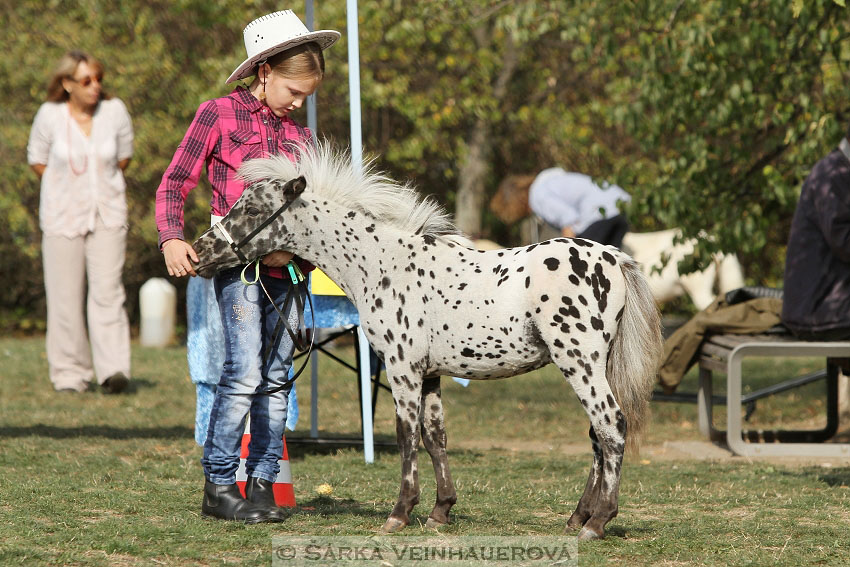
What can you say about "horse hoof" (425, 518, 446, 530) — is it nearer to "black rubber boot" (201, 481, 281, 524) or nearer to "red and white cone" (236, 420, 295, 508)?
"black rubber boot" (201, 481, 281, 524)

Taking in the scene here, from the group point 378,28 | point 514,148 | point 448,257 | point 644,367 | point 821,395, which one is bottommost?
point 821,395

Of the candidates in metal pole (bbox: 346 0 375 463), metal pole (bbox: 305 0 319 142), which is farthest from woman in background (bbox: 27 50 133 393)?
metal pole (bbox: 346 0 375 463)

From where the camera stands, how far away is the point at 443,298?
15.4 ft

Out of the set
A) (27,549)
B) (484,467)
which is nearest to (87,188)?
(484,467)

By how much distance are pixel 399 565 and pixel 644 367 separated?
1.31 m

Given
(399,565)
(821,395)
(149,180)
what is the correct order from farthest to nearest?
1. (149,180)
2. (821,395)
3. (399,565)

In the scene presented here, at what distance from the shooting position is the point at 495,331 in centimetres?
459

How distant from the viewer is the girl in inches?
196

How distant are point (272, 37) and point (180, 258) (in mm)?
1035

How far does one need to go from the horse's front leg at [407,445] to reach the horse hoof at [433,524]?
0.12 metres

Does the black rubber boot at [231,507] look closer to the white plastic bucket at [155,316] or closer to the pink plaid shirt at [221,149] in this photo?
the pink plaid shirt at [221,149]

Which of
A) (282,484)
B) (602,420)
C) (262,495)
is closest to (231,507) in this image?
(262,495)

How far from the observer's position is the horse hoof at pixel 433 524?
4.85 metres

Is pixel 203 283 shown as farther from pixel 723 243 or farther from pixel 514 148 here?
pixel 514 148
